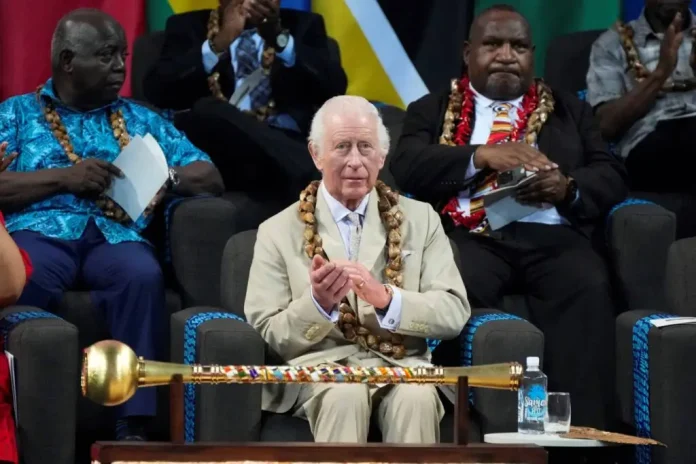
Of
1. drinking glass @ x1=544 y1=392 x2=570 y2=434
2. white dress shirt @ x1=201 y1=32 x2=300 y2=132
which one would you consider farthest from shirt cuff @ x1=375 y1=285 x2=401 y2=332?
white dress shirt @ x1=201 y1=32 x2=300 y2=132

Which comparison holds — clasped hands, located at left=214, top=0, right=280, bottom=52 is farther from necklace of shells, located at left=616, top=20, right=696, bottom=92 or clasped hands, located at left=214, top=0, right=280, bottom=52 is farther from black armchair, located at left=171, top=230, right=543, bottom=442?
necklace of shells, located at left=616, top=20, right=696, bottom=92

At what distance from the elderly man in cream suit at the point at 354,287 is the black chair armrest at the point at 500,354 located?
74mm

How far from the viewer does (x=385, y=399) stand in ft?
11.9

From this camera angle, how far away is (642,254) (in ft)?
14.9

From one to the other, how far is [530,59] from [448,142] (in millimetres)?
381

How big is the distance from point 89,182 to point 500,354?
1.39m

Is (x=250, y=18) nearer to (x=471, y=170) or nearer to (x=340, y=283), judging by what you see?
(x=471, y=170)

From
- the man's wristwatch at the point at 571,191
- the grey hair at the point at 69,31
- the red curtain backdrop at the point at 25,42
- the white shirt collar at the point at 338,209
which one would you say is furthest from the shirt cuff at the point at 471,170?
the red curtain backdrop at the point at 25,42

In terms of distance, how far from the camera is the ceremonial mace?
252 cm

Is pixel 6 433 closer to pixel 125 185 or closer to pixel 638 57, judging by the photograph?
pixel 125 185

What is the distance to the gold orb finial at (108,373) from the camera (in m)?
2.52

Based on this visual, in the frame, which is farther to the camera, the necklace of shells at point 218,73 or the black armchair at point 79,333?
the necklace of shells at point 218,73

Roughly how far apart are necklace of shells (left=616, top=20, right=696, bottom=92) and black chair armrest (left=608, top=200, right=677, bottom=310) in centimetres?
74

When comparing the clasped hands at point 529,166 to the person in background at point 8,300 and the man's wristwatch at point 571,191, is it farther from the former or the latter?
the person in background at point 8,300
